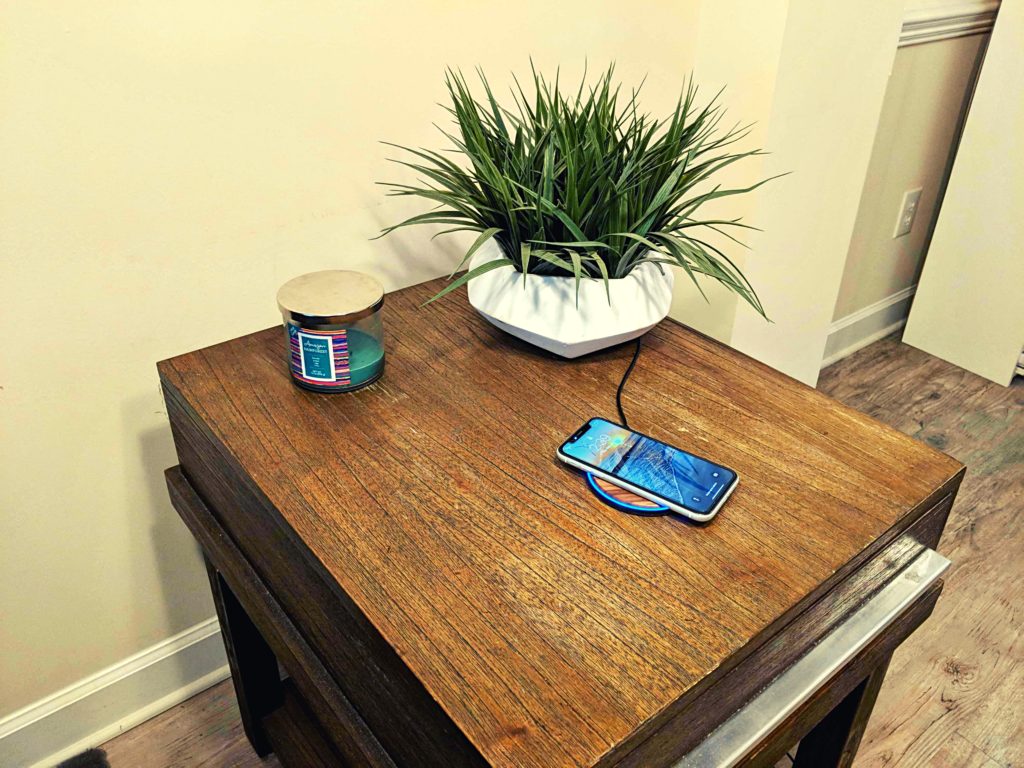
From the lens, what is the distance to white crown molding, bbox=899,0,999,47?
164 cm

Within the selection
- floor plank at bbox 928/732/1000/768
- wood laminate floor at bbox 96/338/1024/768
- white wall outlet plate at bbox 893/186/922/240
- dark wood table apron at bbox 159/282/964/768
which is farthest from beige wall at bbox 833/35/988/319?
dark wood table apron at bbox 159/282/964/768

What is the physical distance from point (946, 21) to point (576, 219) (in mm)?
1467

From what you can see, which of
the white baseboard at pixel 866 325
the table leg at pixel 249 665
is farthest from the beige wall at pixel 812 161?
the table leg at pixel 249 665

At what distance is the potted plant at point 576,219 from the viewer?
76 cm

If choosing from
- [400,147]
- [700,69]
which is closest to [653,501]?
[400,147]

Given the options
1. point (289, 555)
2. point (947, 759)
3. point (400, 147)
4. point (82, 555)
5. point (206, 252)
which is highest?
point (400, 147)

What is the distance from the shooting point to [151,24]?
806 millimetres

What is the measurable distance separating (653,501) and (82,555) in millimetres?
783

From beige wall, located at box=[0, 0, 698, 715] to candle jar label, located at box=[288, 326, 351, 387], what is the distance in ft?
0.92

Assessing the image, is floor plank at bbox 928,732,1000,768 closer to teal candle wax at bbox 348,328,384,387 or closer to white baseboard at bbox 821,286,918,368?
teal candle wax at bbox 348,328,384,387

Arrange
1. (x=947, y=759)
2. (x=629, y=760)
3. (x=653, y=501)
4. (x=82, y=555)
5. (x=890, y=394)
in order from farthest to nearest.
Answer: (x=890, y=394) < (x=947, y=759) < (x=82, y=555) < (x=653, y=501) < (x=629, y=760)

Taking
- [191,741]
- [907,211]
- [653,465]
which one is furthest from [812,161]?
[191,741]

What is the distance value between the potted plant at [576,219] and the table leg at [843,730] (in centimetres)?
41

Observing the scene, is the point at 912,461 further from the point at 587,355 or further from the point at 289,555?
the point at 289,555
